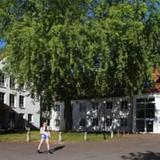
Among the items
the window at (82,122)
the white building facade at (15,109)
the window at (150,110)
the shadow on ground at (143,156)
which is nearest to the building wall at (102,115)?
the window at (82,122)

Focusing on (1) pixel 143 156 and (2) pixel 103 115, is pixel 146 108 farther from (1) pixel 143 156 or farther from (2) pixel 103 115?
(1) pixel 143 156

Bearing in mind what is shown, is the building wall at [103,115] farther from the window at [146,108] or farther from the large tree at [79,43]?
the large tree at [79,43]

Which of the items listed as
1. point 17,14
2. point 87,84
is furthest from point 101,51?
point 17,14

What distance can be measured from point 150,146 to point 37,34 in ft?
47.8

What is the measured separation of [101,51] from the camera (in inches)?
1767

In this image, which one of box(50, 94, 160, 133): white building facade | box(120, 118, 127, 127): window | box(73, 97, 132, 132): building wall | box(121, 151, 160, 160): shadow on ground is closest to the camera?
→ box(121, 151, 160, 160): shadow on ground

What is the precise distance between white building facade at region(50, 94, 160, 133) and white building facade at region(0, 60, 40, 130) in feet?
14.4

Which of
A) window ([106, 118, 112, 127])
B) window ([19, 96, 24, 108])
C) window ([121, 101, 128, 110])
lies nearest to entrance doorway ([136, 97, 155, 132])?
window ([121, 101, 128, 110])

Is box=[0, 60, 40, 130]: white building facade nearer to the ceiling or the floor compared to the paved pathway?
nearer to the ceiling

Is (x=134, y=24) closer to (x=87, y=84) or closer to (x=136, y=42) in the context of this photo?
(x=136, y=42)

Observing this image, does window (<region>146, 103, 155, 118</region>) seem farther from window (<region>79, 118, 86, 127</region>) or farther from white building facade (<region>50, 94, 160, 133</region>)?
window (<region>79, 118, 86, 127</region>)

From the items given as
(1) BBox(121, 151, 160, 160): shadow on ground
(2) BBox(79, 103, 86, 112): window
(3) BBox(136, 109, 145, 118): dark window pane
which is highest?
(2) BBox(79, 103, 86, 112): window

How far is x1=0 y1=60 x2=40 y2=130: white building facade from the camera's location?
80125mm

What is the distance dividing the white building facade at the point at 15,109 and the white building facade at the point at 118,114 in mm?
4391
